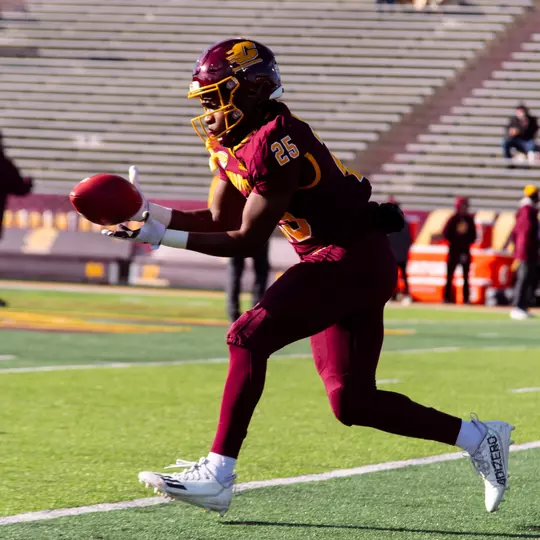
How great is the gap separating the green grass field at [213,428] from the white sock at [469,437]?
234mm

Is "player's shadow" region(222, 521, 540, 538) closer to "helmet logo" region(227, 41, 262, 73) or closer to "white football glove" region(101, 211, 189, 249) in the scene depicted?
"white football glove" region(101, 211, 189, 249)

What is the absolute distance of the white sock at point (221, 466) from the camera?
13.9 ft

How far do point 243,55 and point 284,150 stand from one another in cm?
46

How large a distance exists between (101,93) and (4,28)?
3852mm

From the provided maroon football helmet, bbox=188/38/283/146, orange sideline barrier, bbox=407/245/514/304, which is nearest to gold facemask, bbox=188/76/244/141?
maroon football helmet, bbox=188/38/283/146

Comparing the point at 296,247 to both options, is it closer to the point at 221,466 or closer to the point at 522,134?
the point at 221,466

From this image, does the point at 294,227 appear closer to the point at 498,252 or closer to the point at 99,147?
the point at 498,252

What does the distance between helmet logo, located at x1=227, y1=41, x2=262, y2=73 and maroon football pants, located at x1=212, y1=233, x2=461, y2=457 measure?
27.2 inches

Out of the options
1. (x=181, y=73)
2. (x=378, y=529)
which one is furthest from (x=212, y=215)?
(x=181, y=73)

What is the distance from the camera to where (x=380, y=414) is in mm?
4523

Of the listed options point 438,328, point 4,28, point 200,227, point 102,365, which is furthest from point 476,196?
point 200,227

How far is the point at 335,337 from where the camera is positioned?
4582 mm

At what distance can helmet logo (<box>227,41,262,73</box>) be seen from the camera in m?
4.49

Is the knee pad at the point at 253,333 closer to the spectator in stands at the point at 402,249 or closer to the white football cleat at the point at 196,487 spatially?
the white football cleat at the point at 196,487
